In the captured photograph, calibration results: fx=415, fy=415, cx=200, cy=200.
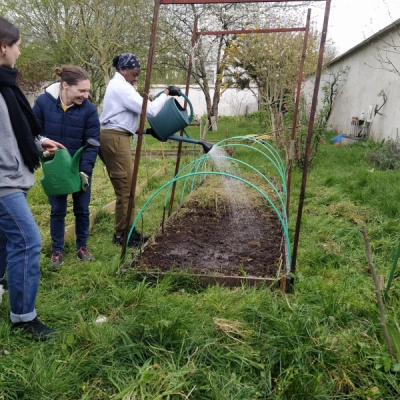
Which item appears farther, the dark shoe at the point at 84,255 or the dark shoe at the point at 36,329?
the dark shoe at the point at 84,255

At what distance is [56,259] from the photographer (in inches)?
126

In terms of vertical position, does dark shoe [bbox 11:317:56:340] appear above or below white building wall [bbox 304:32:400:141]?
below

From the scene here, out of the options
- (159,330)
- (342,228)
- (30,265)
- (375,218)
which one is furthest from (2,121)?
(375,218)

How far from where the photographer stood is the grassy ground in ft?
5.82

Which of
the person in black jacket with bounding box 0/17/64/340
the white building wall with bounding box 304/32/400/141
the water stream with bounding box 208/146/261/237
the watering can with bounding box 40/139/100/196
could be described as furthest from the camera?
the white building wall with bounding box 304/32/400/141

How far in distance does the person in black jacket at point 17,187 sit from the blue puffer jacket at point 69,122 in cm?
87

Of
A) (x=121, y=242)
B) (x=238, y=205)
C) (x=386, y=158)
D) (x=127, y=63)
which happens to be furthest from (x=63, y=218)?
(x=386, y=158)

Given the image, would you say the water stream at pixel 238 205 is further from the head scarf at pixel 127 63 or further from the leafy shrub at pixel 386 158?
the leafy shrub at pixel 386 158

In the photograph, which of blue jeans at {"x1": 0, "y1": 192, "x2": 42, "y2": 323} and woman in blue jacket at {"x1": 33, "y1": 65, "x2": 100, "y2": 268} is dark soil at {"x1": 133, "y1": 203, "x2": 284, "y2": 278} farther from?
blue jeans at {"x1": 0, "y1": 192, "x2": 42, "y2": 323}

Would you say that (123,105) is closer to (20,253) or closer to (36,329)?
(20,253)

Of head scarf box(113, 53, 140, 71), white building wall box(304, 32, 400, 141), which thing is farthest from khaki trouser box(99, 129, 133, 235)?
white building wall box(304, 32, 400, 141)

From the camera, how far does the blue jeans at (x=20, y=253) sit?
2.02 meters

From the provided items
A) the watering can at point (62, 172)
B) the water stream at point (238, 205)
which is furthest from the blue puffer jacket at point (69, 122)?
the water stream at point (238, 205)

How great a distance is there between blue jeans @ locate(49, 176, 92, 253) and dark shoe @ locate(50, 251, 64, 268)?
0.09 feet
